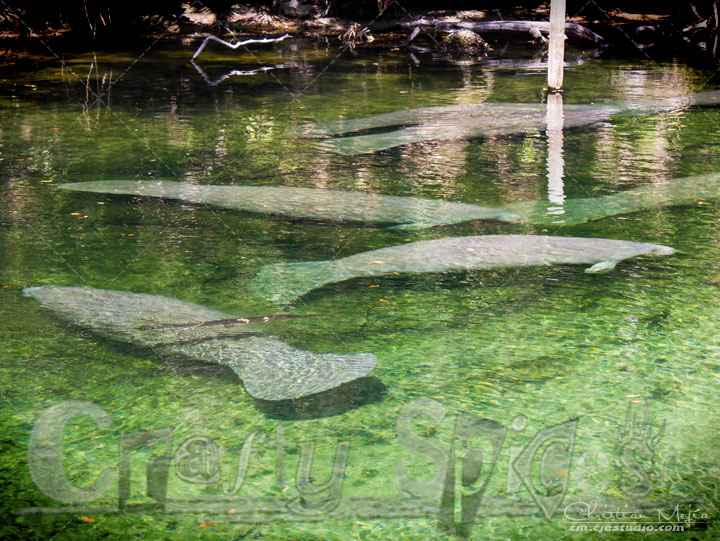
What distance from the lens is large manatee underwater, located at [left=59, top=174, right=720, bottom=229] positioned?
6289 millimetres

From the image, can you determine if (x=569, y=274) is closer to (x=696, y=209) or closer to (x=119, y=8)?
(x=696, y=209)

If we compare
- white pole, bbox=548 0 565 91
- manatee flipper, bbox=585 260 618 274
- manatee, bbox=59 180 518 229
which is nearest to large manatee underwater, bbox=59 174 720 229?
manatee, bbox=59 180 518 229

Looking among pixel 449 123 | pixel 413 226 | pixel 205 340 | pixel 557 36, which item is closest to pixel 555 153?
pixel 449 123

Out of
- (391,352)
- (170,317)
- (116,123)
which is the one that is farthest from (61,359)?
(116,123)

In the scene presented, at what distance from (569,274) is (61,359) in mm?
3165

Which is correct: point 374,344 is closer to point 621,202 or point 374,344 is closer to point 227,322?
point 227,322

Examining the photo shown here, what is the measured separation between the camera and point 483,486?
294 cm

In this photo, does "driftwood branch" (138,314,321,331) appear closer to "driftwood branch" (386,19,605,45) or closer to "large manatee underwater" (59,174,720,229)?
"large manatee underwater" (59,174,720,229)

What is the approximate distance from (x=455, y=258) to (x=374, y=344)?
136 centimetres

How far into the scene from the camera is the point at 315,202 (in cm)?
678

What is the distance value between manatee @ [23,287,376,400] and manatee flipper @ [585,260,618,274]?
189cm

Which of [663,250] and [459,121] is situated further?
[459,121]

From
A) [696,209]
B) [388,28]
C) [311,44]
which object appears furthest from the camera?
[388,28]

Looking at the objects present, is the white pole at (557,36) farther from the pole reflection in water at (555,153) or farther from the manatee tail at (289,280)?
the manatee tail at (289,280)
